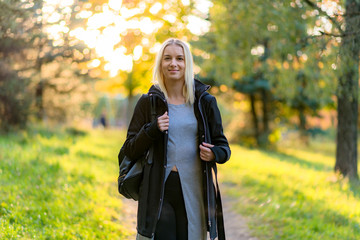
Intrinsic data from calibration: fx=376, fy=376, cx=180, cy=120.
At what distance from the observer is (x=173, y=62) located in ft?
9.56

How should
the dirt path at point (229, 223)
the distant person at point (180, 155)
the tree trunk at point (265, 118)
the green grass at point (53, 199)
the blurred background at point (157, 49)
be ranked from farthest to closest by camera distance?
the tree trunk at point (265, 118) → the blurred background at point (157, 49) → the dirt path at point (229, 223) → the green grass at point (53, 199) → the distant person at point (180, 155)

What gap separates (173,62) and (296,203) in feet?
14.6

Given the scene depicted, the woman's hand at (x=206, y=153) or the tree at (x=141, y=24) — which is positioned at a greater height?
the tree at (x=141, y=24)

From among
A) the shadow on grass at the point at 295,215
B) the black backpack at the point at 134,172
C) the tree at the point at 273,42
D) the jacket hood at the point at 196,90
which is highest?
the tree at the point at 273,42

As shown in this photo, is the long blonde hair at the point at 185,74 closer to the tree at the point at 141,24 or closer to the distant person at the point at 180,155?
the distant person at the point at 180,155

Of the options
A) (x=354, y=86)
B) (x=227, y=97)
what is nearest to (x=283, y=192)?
(x=354, y=86)

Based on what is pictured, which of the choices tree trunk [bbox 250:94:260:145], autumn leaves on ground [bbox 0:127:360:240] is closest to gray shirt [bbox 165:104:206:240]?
autumn leaves on ground [bbox 0:127:360:240]

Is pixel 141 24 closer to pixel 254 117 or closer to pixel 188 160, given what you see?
pixel 188 160

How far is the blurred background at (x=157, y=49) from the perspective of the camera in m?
6.09

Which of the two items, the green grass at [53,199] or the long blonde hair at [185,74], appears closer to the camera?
the long blonde hair at [185,74]

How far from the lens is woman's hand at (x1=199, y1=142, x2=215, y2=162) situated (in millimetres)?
2729

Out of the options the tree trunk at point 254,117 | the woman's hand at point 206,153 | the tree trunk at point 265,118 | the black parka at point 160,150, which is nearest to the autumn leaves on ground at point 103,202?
the black parka at point 160,150

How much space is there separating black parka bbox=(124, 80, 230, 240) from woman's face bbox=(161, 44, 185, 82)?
159 mm

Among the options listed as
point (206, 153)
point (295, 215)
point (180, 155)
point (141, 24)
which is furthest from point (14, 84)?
point (206, 153)
